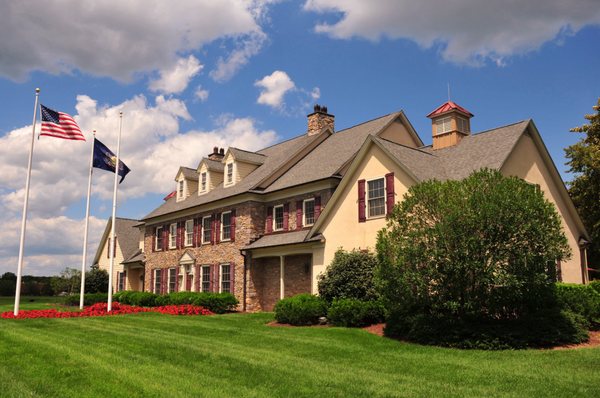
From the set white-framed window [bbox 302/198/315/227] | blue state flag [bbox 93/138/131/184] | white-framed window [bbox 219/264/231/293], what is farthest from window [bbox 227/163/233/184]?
white-framed window [bbox 302/198/315/227]

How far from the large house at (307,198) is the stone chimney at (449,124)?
0.05m

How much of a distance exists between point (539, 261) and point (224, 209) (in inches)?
780

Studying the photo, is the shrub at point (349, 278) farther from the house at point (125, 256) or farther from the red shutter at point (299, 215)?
the house at point (125, 256)

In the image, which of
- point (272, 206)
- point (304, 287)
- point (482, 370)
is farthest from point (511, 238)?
point (272, 206)

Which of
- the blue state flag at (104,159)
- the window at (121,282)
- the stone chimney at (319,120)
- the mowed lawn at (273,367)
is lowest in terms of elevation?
the mowed lawn at (273,367)

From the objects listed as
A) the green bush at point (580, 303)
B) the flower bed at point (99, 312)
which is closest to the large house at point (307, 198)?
the flower bed at point (99, 312)

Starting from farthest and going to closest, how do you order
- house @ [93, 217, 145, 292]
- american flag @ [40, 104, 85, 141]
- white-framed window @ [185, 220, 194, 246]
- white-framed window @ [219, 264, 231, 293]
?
house @ [93, 217, 145, 292]
white-framed window @ [185, 220, 194, 246]
white-framed window @ [219, 264, 231, 293]
american flag @ [40, 104, 85, 141]

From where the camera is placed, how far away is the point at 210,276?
3031 cm

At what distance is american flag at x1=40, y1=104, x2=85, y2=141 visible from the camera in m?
22.8

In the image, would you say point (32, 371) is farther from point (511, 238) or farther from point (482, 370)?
point (511, 238)

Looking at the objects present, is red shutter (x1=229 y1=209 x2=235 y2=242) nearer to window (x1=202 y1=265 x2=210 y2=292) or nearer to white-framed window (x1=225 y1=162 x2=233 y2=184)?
window (x1=202 y1=265 x2=210 y2=292)

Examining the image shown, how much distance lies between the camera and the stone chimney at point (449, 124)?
23531 millimetres

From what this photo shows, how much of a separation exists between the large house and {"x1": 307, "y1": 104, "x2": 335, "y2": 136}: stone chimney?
0.20 ft

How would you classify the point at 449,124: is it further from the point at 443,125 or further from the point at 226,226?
the point at 226,226
